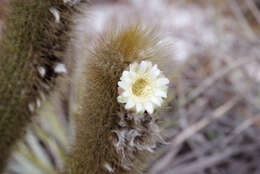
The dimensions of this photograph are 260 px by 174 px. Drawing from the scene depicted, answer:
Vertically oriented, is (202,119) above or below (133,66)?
below

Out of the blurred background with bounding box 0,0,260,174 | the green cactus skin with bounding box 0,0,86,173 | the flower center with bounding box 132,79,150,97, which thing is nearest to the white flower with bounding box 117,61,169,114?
the flower center with bounding box 132,79,150,97

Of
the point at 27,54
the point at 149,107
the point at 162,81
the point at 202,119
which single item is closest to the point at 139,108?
the point at 149,107

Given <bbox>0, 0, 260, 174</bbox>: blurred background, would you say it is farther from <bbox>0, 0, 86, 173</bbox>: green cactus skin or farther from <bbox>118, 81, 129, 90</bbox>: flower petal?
<bbox>118, 81, 129, 90</bbox>: flower petal

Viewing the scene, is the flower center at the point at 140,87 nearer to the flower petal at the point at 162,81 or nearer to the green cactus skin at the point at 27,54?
the flower petal at the point at 162,81

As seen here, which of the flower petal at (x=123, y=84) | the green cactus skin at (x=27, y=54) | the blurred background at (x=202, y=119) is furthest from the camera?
the blurred background at (x=202, y=119)

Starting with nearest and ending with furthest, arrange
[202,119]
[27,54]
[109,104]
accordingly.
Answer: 1. [109,104]
2. [27,54]
3. [202,119]

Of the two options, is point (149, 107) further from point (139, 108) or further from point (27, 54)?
point (27, 54)

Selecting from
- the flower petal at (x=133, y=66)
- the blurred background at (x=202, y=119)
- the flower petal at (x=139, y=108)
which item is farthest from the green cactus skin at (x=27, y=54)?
the flower petal at (x=139, y=108)
